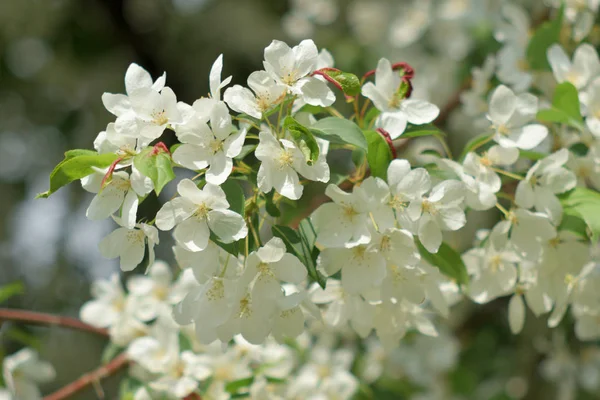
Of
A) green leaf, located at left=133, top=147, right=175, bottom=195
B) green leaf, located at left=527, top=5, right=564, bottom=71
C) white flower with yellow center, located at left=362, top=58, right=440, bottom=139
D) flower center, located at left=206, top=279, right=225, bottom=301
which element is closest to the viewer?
green leaf, located at left=133, top=147, right=175, bottom=195

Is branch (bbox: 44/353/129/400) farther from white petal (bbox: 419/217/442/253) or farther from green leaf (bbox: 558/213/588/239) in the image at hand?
green leaf (bbox: 558/213/588/239)

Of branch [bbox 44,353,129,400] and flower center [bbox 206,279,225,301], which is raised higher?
flower center [bbox 206,279,225,301]

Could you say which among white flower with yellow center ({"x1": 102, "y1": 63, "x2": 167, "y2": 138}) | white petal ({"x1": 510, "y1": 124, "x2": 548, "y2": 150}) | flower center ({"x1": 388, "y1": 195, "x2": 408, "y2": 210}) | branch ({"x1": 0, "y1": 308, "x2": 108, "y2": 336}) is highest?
white flower with yellow center ({"x1": 102, "y1": 63, "x2": 167, "y2": 138})

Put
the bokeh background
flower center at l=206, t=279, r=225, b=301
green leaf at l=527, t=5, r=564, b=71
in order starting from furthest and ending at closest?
1. the bokeh background
2. green leaf at l=527, t=5, r=564, b=71
3. flower center at l=206, t=279, r=225, b=301

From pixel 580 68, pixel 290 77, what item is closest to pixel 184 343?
pixel 290 77

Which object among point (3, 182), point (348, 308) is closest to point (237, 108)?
point (348, 308)

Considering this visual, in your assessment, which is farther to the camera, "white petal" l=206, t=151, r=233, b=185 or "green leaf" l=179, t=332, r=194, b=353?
"green leaf" l=179, t=332, r=194, b=353

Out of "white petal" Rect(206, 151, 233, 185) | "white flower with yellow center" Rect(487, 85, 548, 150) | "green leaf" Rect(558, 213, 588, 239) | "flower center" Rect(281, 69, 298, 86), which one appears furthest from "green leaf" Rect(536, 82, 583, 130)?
"white petal" Rect(206, 151, 233, 185)

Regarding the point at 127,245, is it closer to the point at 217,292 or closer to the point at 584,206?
the point at 217,292
